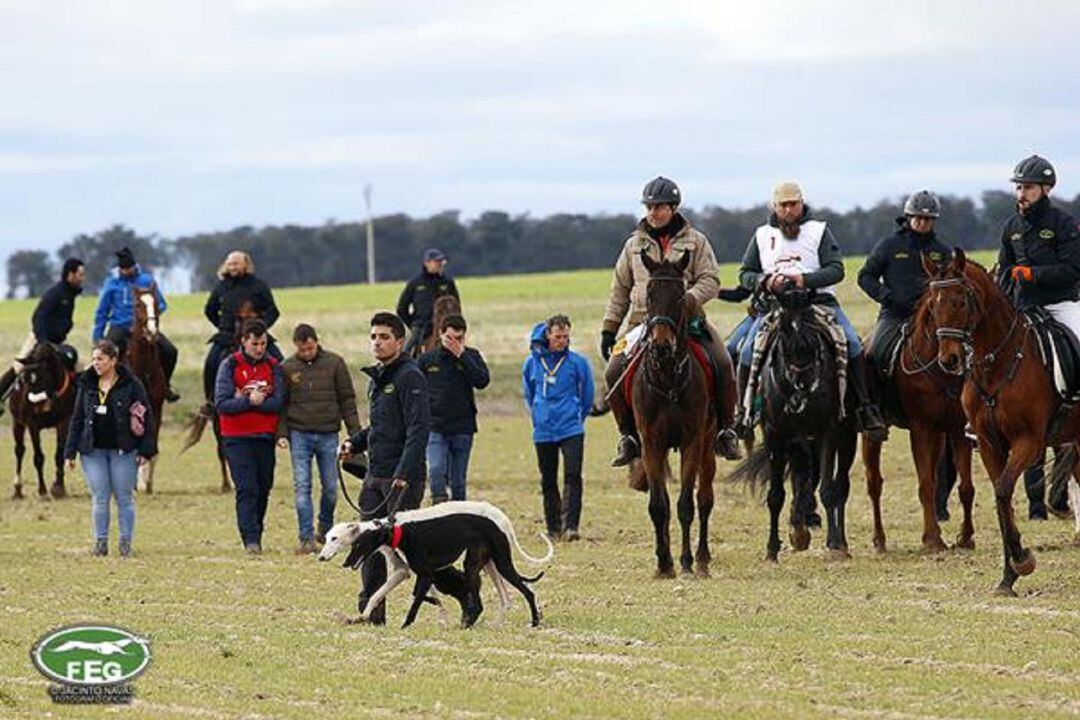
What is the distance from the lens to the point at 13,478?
103ft

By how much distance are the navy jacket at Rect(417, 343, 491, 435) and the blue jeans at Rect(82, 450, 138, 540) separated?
9.15 ft

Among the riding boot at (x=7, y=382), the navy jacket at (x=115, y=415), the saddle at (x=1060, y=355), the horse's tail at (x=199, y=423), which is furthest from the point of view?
the riding boot at (x=7, y=382)

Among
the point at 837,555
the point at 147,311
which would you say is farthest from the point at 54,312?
the point at 837,555

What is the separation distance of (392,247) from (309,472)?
103246mm

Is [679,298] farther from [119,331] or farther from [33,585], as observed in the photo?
[119,331]

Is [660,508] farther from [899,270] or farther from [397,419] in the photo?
[899,270]

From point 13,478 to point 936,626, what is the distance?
66.1 feet

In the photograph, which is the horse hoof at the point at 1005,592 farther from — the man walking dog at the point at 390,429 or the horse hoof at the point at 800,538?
the man walking dog at the point at 390,429

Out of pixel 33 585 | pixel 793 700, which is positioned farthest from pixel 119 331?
pixel 793 700

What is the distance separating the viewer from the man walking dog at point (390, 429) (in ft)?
48.9

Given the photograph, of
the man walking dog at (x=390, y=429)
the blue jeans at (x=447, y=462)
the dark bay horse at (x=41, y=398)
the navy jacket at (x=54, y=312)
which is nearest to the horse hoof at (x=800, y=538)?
the blue jeans at (x=447, y=462)

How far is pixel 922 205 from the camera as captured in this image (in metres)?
19.2

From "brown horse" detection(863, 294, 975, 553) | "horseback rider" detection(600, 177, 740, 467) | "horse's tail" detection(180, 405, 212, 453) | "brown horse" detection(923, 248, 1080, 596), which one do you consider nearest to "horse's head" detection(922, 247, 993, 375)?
"brown horse" detection(923, 248, 1080, 596)

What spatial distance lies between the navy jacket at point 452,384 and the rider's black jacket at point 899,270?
3700 mm
